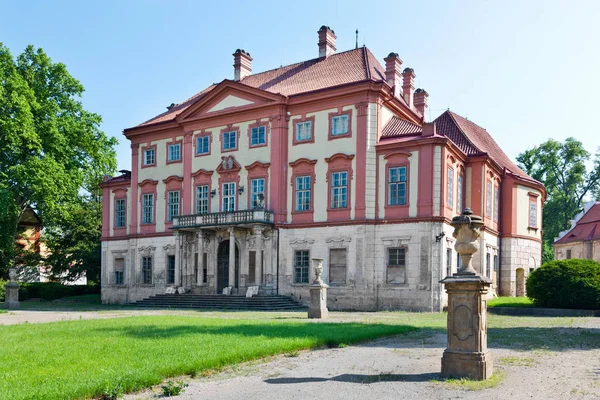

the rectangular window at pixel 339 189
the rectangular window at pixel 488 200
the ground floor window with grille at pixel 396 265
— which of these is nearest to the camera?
the ground floor window with grille at pixel 396 265

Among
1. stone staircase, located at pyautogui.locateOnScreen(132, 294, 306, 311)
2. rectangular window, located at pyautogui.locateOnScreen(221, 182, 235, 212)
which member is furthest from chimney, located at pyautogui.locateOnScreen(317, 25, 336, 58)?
stone staircase, located at pyautogui.locateOnScreen(132, 294, 306, 311)

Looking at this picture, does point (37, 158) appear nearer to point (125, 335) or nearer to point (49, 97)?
point (49, 97)

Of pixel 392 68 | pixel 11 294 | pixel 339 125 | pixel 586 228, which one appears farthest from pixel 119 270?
pixel 586 228

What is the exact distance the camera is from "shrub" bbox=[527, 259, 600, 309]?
22.2 m

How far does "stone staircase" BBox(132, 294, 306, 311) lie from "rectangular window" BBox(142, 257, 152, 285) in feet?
10.6

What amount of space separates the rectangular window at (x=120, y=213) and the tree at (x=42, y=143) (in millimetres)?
2144

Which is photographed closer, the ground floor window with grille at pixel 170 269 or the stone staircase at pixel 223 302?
the stone staircase at pixel 223 302

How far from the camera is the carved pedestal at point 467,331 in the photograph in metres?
9.11

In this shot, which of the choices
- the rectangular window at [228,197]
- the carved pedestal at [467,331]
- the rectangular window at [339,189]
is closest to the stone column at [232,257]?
the rectangular window at [228,197]

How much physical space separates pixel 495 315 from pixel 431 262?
3970 mm

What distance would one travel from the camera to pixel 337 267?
28359mm

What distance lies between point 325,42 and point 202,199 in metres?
11.1

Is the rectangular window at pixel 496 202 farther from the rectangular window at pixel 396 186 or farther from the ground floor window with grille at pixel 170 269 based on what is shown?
the ground floor window with grille at pixel 170 269

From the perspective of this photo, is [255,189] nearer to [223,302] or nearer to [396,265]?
[223,302]
